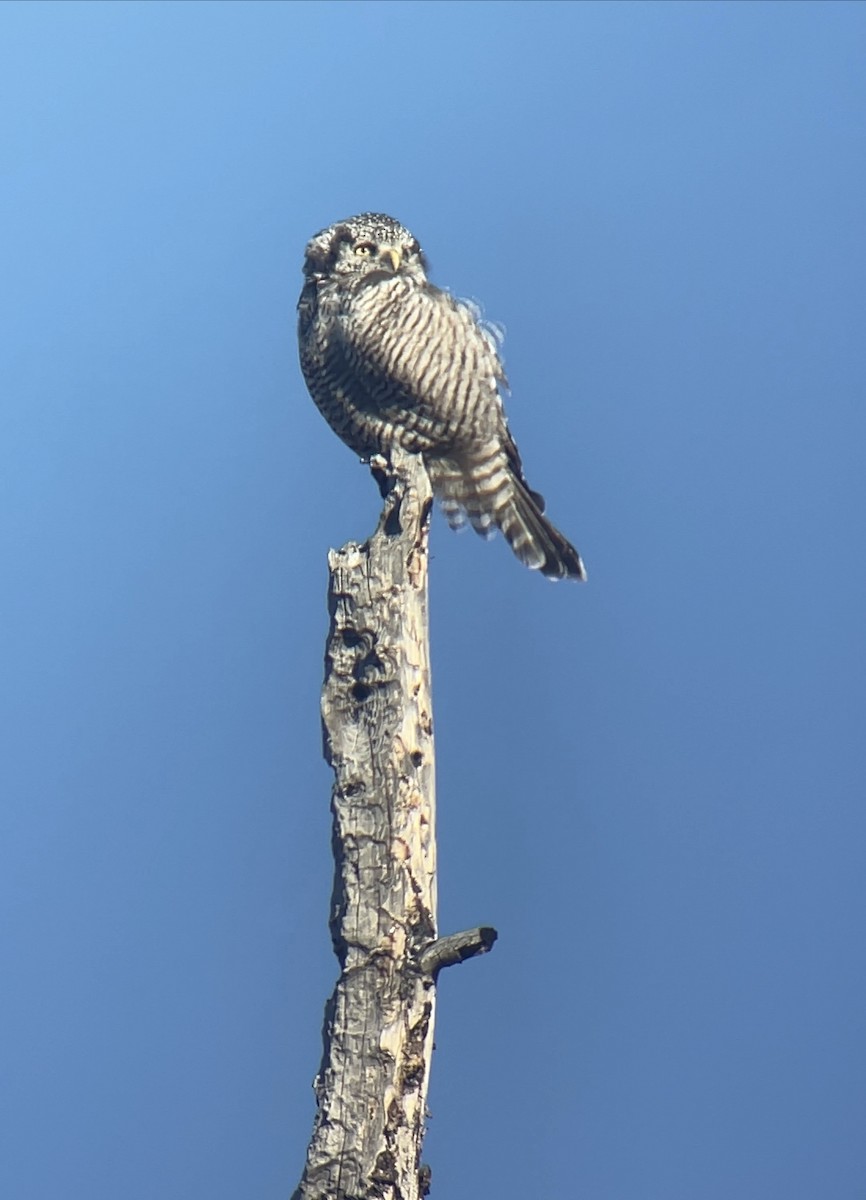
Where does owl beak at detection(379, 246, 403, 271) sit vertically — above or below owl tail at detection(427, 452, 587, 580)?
above

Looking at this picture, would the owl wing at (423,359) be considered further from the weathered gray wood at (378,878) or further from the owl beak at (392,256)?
the weathered gray wood at (378,878)

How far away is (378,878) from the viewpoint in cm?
397

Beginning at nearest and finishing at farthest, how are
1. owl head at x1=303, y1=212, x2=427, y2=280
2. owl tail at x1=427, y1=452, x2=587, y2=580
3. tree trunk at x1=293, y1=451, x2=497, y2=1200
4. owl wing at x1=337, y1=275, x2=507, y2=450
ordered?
tree trunk at x1=293, y1=451, x2=497, y2=1200 → owl wing at x1=337, y1=275, x2=507, y2=450 → owl head at x1=303, y1=212, x2=427, y2=280 → owl tail at x1=427, y1=452, x2=587, y2=580

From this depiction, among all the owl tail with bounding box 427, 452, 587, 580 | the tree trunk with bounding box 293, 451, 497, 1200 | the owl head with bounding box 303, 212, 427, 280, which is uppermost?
the owl head with bounding box 303, 212, 427, 280

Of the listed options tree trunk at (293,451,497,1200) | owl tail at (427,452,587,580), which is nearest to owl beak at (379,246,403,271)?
owl tail at (427,452,587,580)

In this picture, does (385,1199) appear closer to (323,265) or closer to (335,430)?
(335,430)

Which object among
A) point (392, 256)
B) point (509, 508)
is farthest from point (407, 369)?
point (509, 508)

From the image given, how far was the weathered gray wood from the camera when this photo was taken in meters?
3.85

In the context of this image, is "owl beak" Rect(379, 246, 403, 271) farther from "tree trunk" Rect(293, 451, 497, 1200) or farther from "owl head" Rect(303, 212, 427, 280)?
"tree trunk" Rect(293, 451, 497, 1200)

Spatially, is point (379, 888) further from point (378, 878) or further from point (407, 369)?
point (407, 369)

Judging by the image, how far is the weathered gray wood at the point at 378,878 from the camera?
3.85 metres

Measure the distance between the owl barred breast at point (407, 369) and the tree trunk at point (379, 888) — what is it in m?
1.06

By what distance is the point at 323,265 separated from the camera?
5430 mm

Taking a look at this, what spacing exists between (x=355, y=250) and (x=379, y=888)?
249 centimetres
